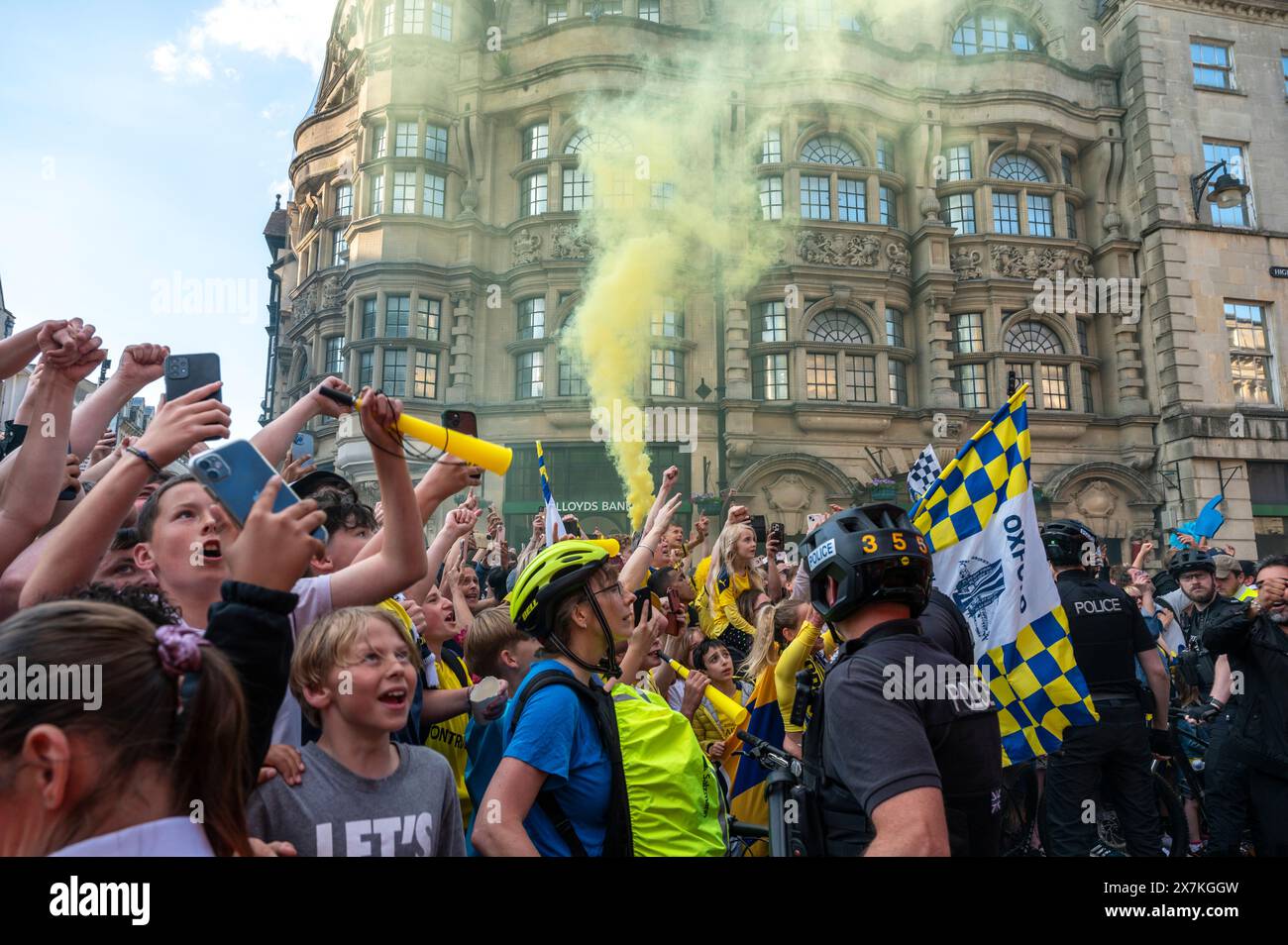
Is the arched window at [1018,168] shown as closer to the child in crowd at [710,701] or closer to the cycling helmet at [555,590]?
the child in crowd at [710,701]

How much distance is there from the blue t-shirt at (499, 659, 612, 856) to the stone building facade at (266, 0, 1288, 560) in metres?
18.6

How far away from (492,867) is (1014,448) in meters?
4.13

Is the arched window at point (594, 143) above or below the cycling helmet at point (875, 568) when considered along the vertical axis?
above

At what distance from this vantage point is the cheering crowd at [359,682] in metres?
1.47

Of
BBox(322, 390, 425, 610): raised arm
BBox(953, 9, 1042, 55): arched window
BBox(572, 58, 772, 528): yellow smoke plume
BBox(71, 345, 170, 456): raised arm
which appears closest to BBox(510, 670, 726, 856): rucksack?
BBox(322, 390, 425, 610): raised arm

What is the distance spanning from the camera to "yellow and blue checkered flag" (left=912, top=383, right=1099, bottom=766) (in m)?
4.38

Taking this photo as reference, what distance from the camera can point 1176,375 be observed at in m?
23.0

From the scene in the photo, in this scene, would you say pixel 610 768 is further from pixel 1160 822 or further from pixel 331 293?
pixel 331 293

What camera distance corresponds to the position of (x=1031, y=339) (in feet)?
79.1

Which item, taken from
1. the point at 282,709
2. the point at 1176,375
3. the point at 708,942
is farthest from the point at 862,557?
the point at 1176,375

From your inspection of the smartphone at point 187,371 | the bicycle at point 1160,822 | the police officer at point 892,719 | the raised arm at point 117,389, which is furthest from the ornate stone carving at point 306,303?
the police officer at point 892,719

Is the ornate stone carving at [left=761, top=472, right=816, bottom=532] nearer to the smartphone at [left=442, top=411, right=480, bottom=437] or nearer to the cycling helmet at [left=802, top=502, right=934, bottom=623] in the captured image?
the cycling helmet at [left=802, top=502, right=934, bottom=623]

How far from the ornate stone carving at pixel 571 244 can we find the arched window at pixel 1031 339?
43.2 feet

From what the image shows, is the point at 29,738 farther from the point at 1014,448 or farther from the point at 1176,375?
the point at 1176,375
